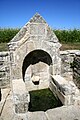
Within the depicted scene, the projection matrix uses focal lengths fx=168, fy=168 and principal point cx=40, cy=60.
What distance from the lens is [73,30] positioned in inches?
667

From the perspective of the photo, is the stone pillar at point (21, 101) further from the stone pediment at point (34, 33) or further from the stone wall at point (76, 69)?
the stone wall at point (76, 69)

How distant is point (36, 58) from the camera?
240 inches

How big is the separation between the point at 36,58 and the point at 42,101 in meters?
1.63

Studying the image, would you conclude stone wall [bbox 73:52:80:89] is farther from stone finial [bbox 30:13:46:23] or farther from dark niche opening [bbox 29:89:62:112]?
stone finial [bbox 30:13:46:23]

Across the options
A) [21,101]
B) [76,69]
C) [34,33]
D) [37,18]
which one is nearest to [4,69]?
[34,33]

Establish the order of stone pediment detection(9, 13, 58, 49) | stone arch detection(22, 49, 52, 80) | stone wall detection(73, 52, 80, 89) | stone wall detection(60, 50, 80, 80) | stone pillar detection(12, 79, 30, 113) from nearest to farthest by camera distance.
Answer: stone pillar detection(12, 79, 30, 113)
stone pediment detection(9, 13, 58, 49)
stone arch detection(22, 49, 52, 80)
stone wall detection(73, 52, 80, 89)
stone wall detection(60, 50, 80, 80)

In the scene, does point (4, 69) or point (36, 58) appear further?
point (36, 58)

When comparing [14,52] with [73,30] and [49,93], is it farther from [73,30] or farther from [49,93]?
[73,30]

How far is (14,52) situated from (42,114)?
2214 millimetres

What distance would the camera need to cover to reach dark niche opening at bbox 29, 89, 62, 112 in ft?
15.6

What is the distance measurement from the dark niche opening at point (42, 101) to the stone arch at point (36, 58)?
2.95 ft

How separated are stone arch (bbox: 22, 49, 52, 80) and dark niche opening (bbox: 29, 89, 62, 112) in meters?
0.90

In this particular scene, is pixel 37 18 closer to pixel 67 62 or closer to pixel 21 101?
pixel 67 62

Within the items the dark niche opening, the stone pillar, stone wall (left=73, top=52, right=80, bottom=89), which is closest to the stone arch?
the dark niche opening
